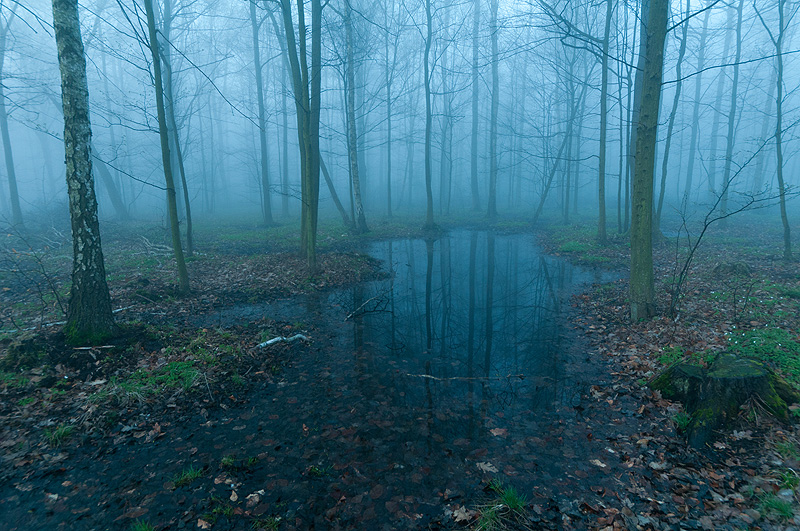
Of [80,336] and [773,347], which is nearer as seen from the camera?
[773,347]

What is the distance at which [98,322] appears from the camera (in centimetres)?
627

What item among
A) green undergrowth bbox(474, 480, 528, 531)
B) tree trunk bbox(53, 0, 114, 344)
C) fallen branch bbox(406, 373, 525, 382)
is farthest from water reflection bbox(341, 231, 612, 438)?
tree trunk bbox(53, 0, 114, 344)

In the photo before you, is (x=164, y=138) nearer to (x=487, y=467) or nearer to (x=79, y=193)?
(x=79, y=193)

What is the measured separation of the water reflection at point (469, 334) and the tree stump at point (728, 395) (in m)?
1.45

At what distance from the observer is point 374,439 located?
184 inches

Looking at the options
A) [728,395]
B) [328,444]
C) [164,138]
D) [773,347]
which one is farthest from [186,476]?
[773,347]

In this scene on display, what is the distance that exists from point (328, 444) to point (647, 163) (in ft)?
23.6

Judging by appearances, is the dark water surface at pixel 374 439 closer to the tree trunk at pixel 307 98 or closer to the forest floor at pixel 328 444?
the forest floor at pixel 328 444

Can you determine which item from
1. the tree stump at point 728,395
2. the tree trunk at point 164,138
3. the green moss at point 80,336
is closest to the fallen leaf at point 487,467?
the tree stump at point 728,395

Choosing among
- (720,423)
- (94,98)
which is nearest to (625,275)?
(720,423)

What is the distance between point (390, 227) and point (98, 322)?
17831 mm

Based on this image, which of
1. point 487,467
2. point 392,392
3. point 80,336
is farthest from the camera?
point 80,336

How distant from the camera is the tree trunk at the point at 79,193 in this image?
19.1ft

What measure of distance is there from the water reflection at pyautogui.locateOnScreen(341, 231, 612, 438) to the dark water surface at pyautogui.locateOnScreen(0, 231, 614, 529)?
0.13 ft
